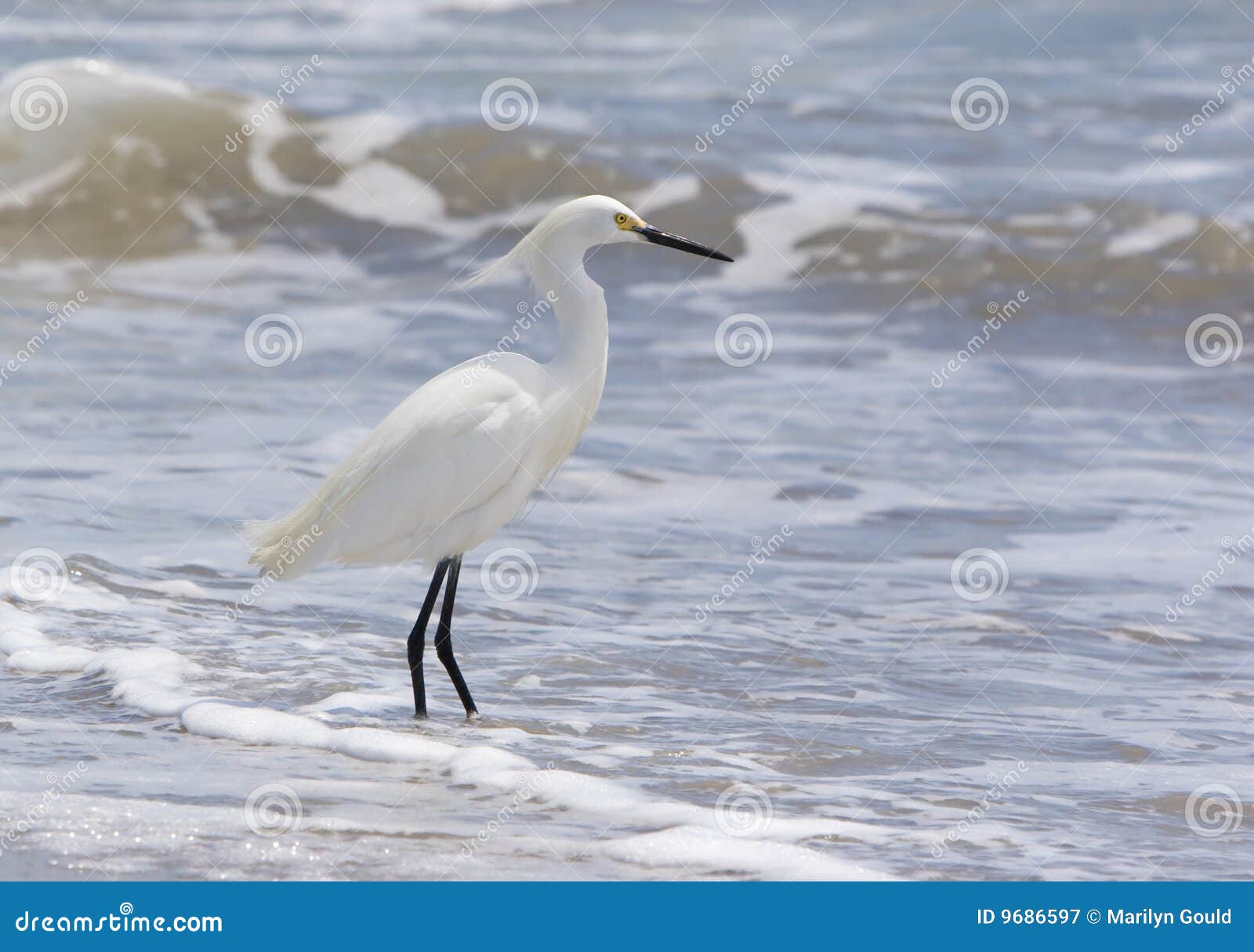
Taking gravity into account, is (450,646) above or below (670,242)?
below

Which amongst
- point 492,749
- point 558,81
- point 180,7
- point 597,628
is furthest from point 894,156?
point 180,7

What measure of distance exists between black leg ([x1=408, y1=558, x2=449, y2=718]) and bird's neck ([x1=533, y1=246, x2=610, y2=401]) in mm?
734

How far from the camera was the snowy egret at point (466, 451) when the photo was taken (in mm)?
5117

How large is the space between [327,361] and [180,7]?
14591mm

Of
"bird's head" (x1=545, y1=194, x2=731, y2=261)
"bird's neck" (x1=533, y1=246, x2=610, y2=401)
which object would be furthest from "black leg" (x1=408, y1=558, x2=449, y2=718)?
"bird's head" (x1=545, y1=194, x2=731, y2=261)

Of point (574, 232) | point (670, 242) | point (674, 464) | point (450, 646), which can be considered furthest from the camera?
point (674, 464)

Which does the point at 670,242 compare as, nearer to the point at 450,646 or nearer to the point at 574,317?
the point at 574,317

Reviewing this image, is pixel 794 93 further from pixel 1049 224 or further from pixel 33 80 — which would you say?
pixel 33 80

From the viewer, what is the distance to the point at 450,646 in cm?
532

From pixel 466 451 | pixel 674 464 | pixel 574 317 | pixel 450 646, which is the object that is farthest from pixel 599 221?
pixel 674 464

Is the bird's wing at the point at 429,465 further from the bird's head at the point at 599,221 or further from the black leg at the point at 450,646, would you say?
the bird's head at the point at 599,221

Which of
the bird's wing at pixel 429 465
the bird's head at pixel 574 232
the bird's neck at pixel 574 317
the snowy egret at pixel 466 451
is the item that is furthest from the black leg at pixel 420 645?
the bird's head at pixel 574 232

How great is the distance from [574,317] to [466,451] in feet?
1.90

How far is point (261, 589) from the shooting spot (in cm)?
624
